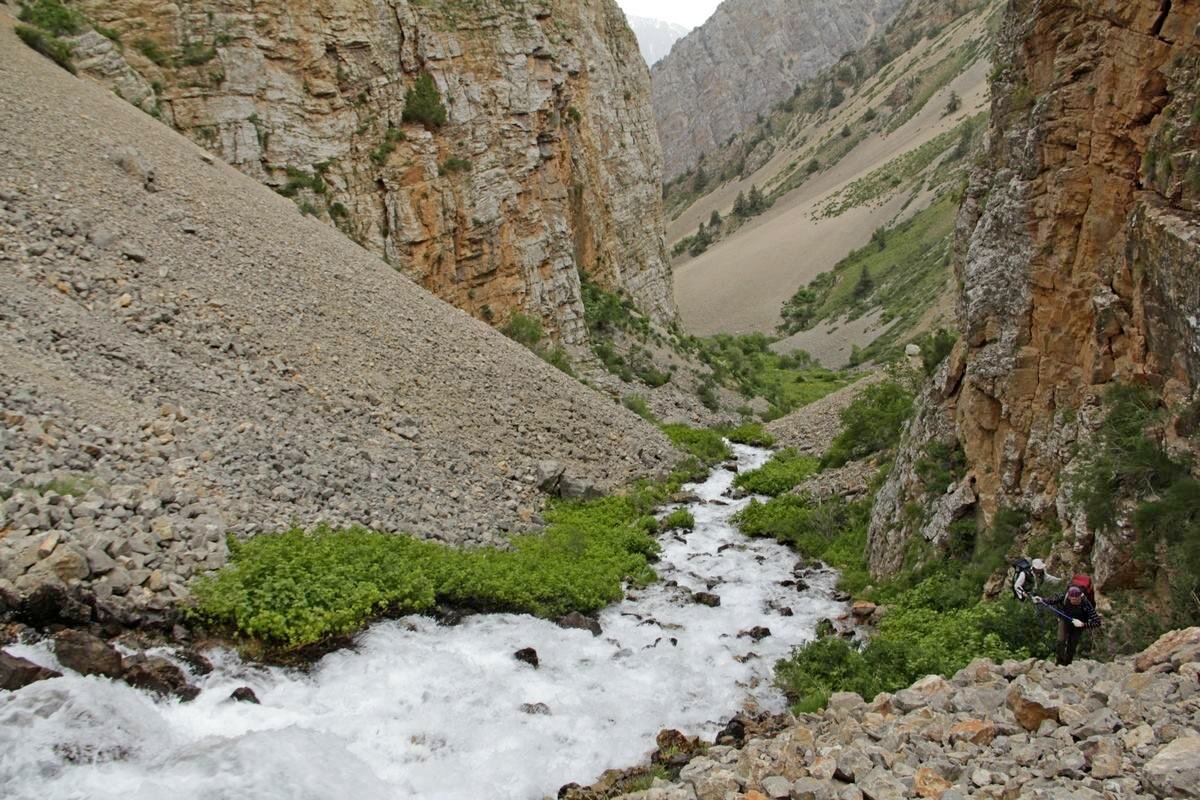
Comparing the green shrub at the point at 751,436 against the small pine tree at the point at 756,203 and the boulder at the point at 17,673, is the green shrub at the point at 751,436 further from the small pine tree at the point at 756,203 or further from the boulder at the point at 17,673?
the small pine tree at the point at 756,203

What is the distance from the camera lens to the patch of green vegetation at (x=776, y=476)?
23.3 meters

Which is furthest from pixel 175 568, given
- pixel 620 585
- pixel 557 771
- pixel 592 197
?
pixel 592 197

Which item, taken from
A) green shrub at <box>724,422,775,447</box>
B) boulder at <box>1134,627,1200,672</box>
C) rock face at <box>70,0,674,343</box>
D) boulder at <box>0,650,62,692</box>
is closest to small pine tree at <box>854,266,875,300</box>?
rock face at <box>70,0,674,343</box>

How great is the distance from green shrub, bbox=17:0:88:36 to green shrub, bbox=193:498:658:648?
2172 cm

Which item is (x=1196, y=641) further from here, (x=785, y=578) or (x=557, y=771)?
(x=785, y=578)

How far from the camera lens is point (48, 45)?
993 inches

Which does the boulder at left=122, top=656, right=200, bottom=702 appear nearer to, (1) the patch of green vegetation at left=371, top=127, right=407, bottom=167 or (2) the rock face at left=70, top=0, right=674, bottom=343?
(2) the rock face at left=70, top=0, right=674, bottom=343

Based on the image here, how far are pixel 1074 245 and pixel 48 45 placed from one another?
26.9m

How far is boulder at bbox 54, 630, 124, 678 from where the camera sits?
9500mm

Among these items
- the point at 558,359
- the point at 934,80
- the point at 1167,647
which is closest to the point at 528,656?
the point at 1167,647

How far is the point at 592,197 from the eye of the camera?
41875 mm

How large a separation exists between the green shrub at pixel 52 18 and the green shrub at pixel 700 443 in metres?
21.9

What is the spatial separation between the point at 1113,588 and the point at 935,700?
9.14 feet

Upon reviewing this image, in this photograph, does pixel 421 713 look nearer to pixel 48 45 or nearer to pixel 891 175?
pixel 48 45
